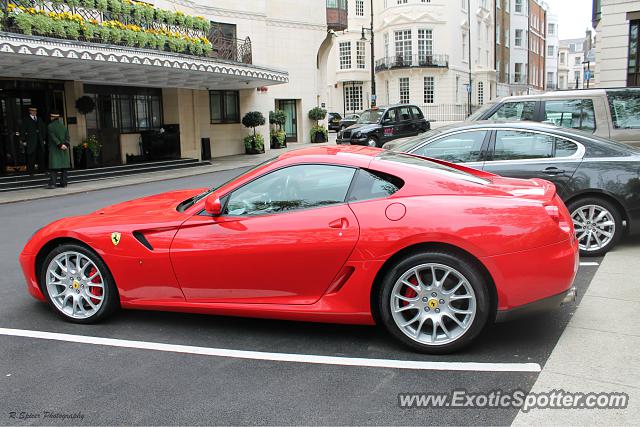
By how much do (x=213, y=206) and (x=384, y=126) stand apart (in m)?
18.4

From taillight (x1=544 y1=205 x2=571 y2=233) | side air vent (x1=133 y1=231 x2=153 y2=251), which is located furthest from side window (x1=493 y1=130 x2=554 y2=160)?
side air vent (x1=133 y1=231 x2=153 y2=251)

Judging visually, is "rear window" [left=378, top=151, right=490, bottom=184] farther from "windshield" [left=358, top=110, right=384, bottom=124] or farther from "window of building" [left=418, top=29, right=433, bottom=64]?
"window of building" [left=418, top=29, right=433, bottom=64]

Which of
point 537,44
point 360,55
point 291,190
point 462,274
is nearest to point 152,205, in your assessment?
point 291,190

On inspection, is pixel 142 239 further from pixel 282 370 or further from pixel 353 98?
pixel 353 98

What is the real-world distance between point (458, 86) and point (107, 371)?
5545cm

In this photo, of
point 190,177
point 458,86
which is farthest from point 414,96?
point 190,177

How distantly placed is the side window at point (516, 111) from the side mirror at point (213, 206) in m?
6.39

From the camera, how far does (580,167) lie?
21.6 feet

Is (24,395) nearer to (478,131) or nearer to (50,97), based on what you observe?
(478,131)

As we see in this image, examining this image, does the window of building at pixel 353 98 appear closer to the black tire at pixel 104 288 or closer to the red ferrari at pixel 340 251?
the red ferrari at pixel 340 251

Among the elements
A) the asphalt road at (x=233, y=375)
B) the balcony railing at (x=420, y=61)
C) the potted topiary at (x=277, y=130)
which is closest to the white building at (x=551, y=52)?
the balcony railing at (x=420, y=61)

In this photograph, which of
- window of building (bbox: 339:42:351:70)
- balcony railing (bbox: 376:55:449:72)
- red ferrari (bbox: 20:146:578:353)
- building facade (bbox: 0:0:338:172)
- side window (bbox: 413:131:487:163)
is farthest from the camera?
window of building (bbox: 339:42:351:70)

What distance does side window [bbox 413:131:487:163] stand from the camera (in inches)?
279

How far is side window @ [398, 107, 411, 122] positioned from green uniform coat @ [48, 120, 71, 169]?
41.7 feet
